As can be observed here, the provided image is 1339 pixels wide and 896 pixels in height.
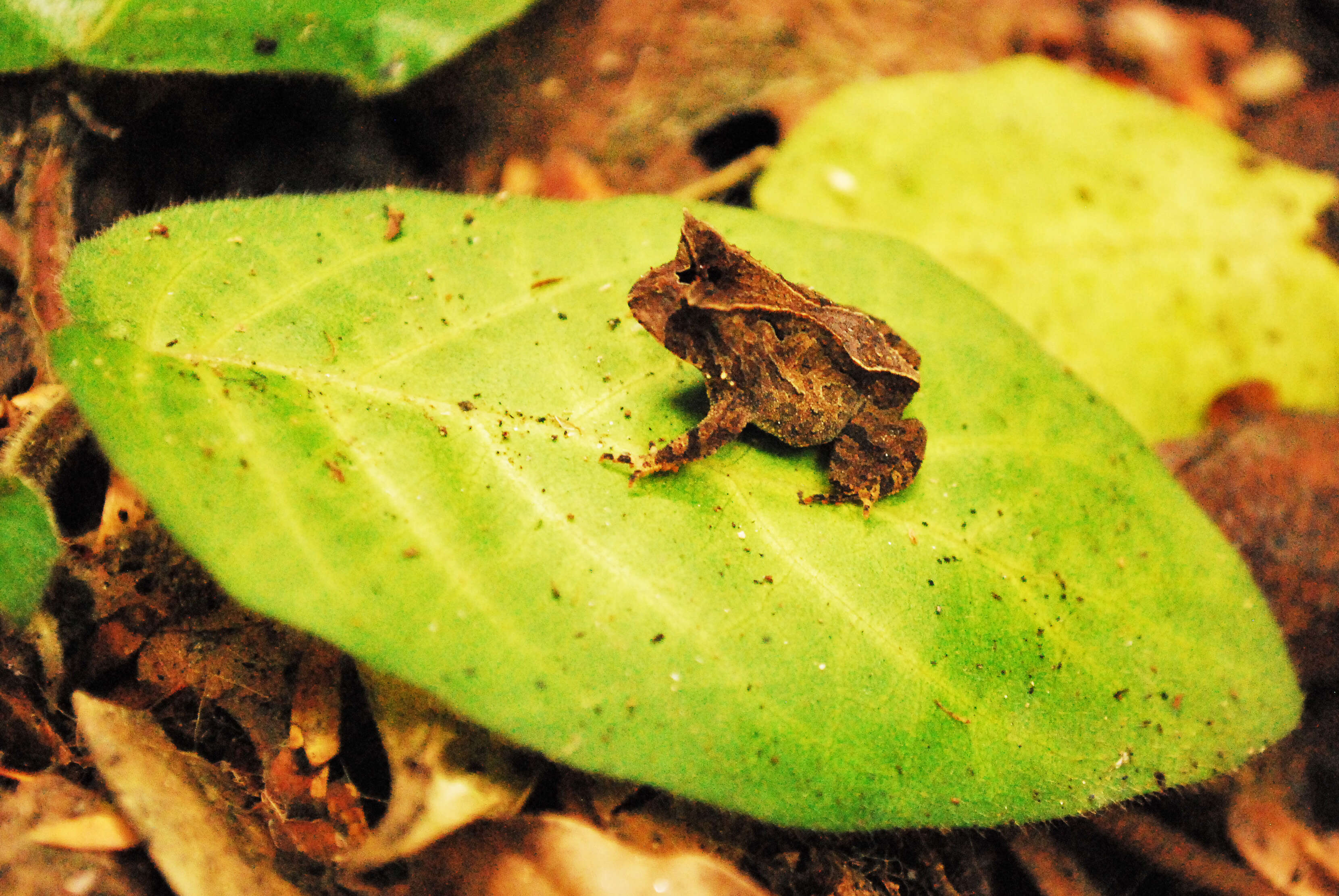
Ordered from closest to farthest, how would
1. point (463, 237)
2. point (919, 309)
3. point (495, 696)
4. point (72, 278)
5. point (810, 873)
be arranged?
point (495, 696), point (72, 278), point (810, 873), point (463, 237), point (919, 309)

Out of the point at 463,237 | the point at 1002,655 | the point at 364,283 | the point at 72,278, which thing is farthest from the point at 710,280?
the point at 72,278

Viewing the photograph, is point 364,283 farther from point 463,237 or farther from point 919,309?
point 919,309

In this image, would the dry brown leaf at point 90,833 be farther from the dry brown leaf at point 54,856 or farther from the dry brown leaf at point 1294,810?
the dry brown leaf at point 1294,810

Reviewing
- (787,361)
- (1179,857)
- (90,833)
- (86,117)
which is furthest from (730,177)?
(90,833)

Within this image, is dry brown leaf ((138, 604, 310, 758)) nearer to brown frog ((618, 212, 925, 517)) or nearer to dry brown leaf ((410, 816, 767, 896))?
dry brown leaf ((410, 816, 767, 896))

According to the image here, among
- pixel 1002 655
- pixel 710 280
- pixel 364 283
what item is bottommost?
pixel 1002 655

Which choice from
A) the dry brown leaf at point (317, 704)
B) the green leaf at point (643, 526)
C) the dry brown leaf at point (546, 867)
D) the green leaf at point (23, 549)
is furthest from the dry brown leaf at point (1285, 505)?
the green leaf at point (23, 549)
